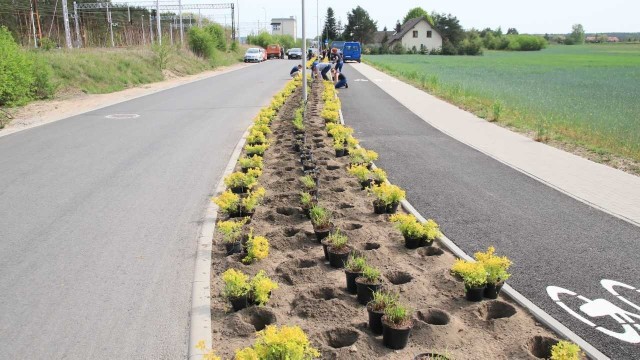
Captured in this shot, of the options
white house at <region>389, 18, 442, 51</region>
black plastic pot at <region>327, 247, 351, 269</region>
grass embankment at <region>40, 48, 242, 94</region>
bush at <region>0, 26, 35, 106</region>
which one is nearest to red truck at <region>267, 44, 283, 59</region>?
grass embankment at <region>40, 48, 242, 94</region>

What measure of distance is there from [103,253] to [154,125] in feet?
30.2

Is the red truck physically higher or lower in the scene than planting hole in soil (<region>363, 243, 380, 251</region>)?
higher

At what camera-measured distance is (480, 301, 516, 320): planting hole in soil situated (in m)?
4.42

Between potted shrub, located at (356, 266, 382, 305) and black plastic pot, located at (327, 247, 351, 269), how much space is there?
646 millimetres

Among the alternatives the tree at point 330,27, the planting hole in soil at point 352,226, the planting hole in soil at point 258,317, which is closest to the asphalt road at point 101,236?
the planting hole in soil at point 258,317

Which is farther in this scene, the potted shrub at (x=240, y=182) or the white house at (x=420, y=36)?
the white house at (x=420, y=36)

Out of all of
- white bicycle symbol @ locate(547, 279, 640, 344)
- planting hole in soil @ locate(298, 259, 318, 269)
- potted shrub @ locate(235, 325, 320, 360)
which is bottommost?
white bicycle symbol @ locate(547, 279, 640, 344)

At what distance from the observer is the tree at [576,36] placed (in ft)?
490

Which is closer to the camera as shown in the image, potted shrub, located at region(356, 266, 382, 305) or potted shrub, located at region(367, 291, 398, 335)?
potted shrub, located at region(367, 291, 398, 335)

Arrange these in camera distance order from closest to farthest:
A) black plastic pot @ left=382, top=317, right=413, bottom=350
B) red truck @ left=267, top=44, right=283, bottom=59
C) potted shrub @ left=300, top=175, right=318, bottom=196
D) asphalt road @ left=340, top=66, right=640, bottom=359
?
1. black plastic pot @ left=382, top=317, right=413, bottom=350
2. asphalt road @ left=340, top=66, right=640, bottom=359
3. potted shrub @ left=300, top=175, right=318, bottom=196
4. red truck @ left=267, top=44, right=283, bottom=59

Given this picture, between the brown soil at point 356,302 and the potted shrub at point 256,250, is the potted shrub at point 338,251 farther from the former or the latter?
the potted shrub at point 256,250

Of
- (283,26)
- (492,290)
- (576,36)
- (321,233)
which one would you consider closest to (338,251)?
(321,233)

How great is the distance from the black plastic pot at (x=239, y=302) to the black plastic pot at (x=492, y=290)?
6.89ft

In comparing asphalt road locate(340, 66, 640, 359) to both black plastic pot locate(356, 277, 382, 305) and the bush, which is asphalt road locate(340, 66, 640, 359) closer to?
black plastic pot locate(356, 277, 382, 305)
